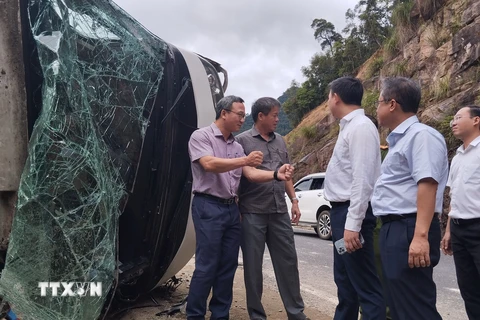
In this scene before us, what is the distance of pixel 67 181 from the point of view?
2658 millimetres

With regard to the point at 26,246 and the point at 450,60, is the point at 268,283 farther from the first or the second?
the point at 450,60

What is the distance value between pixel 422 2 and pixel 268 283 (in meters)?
14.7

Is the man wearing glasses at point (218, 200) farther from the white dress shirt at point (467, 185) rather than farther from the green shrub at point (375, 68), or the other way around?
the green shrub at point (375, 68)

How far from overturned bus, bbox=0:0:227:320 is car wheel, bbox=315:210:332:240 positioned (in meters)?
7.40

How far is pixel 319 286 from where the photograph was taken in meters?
5.42

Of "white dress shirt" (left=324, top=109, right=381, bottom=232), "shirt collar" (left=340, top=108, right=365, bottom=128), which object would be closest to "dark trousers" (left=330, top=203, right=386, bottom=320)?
"white dress shirt" (left=324, top=109, right=381, bottom=232)

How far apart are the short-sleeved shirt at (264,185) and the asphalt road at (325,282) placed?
3.88ft

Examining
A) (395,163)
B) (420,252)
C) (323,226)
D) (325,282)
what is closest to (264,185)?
(395,163)

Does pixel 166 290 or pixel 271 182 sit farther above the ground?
pixel 271 182

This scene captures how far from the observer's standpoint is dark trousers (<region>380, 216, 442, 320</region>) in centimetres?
227

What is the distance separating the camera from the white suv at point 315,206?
1022 centimetres

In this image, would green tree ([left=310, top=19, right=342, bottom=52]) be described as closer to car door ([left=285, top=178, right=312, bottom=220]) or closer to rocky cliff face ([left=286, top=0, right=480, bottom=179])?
rocky cliff face ([left=286, top=0, right=480, bottom=179])

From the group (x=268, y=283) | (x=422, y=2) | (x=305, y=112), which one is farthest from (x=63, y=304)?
(x=305, y=112)

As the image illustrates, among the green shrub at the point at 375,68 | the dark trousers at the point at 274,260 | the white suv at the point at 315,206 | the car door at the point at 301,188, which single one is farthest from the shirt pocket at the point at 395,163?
the green shrub at the point at 375,68
